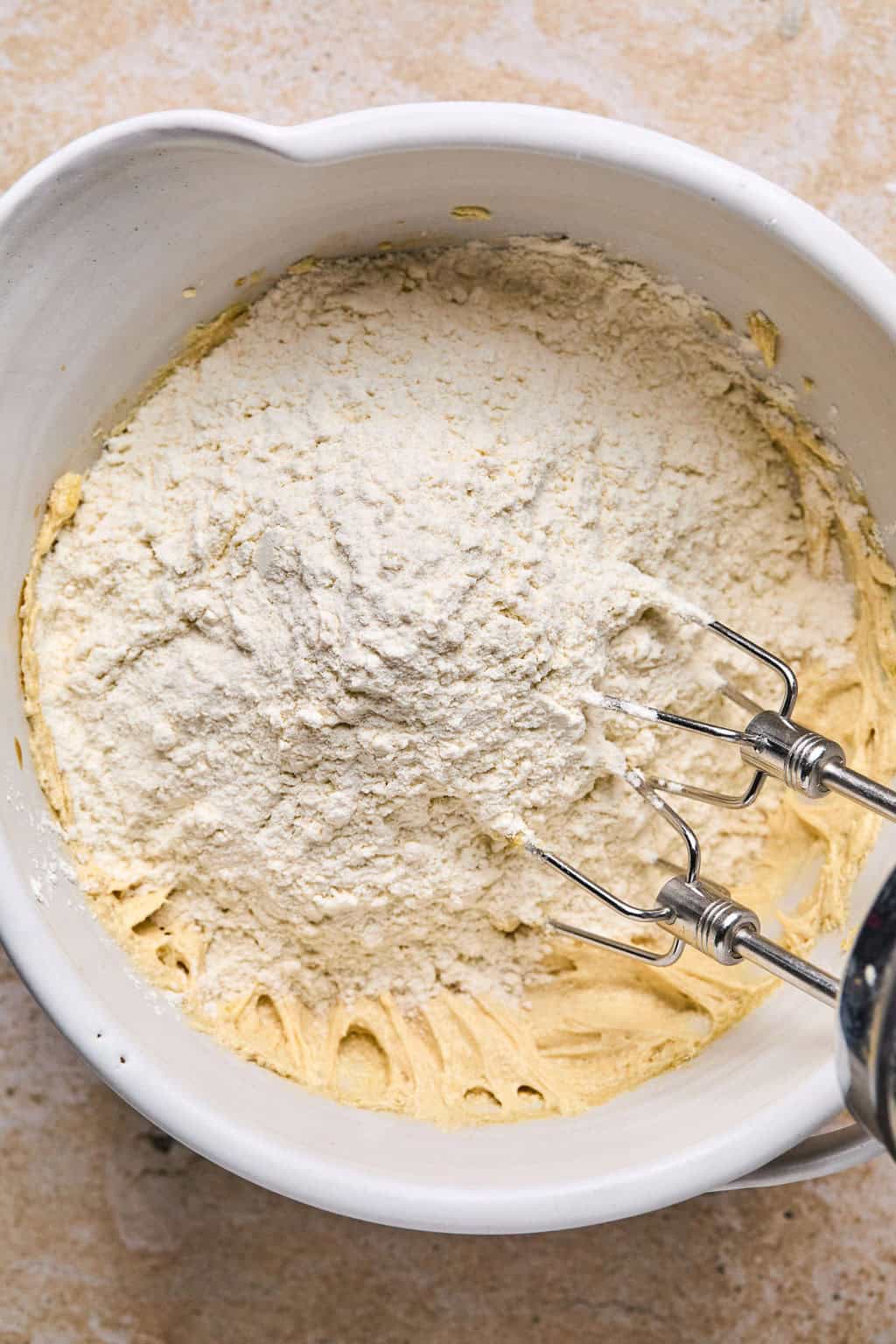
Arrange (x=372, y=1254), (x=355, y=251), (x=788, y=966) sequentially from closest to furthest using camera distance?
(x=788, y=966)
(x=355, y=251)
(x=372, y=1254)

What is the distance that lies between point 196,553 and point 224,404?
0.34ft

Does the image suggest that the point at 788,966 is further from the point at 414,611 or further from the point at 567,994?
the point at 414,611

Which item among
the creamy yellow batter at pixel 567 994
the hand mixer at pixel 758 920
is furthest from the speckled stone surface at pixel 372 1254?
the hand mixer at pixel 758 920

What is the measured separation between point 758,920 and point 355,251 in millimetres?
484

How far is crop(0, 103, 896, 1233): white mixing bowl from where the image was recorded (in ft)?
2.01

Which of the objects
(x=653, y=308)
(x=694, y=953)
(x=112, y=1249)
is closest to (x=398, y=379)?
(x=653, y=308)

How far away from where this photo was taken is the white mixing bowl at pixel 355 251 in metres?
0.61

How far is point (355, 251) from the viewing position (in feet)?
2.37

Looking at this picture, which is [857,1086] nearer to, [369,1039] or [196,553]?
[369,1039]

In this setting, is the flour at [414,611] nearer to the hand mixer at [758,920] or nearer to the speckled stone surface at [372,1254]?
the hand mixer at [758,920]

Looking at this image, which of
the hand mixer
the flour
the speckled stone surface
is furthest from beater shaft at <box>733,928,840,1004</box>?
the speckled stone surface

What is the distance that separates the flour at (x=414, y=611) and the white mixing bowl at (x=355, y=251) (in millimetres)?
36

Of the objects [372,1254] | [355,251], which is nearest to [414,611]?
[355,251]

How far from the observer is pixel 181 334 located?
73cm
